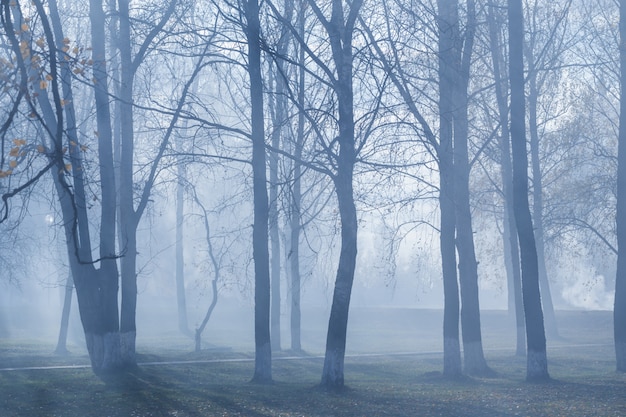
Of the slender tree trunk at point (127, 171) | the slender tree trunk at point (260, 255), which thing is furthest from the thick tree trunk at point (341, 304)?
the slender tree trunk at point (127, 171)

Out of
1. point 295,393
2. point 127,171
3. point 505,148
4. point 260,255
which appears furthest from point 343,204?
point 505,148

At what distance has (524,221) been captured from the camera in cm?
1572

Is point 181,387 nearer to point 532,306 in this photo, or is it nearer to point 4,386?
point 4,386

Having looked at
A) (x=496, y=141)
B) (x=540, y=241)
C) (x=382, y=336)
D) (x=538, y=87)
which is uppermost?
(x=538, y=87)

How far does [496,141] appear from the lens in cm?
2780

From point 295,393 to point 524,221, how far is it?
5.71 meters

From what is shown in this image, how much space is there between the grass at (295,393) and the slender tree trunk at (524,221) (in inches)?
22.5

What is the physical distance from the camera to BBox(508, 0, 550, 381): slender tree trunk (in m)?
15.4

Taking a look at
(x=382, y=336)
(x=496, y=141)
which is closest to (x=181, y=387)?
(x=496, y=141)

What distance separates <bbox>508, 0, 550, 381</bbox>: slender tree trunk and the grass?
0.57 m

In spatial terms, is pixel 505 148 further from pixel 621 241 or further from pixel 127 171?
pixel 127 171

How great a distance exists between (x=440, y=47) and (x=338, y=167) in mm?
4890

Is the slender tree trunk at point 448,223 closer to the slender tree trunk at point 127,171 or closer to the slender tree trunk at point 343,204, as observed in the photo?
the slender tree trunk at point 343,204

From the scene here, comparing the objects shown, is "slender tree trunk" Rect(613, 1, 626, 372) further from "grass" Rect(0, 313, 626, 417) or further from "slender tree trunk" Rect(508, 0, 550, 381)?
"slender tree trunk" Rect(508, 0, 550, 381)
